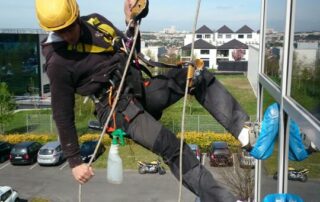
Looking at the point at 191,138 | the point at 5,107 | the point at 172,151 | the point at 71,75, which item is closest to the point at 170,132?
the point at 172,151

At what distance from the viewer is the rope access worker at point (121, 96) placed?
2.59 metres

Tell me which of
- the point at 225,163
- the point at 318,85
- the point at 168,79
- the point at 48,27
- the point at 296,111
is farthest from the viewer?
the point at 225,163

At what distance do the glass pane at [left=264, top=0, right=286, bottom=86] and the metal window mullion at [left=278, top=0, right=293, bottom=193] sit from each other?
12 cm

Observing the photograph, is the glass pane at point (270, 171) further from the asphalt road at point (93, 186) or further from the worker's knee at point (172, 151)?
the asphalt road at point (93, 186)

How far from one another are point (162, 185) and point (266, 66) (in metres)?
12.7

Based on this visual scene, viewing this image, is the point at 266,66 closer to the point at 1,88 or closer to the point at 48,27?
the point at 48,27

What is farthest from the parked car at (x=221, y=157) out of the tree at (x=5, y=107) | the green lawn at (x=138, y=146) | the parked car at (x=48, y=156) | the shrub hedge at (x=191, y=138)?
the tree at (x=5, y=107)

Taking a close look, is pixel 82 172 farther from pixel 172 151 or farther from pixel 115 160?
pixel 172 151

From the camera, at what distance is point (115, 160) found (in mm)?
2650

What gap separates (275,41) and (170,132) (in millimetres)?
951

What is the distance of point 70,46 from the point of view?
266 cm

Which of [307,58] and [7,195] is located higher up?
[307,58]

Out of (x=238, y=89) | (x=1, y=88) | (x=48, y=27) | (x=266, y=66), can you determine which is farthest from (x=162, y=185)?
(x=238, y=89)

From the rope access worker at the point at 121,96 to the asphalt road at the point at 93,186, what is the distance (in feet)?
39.0
